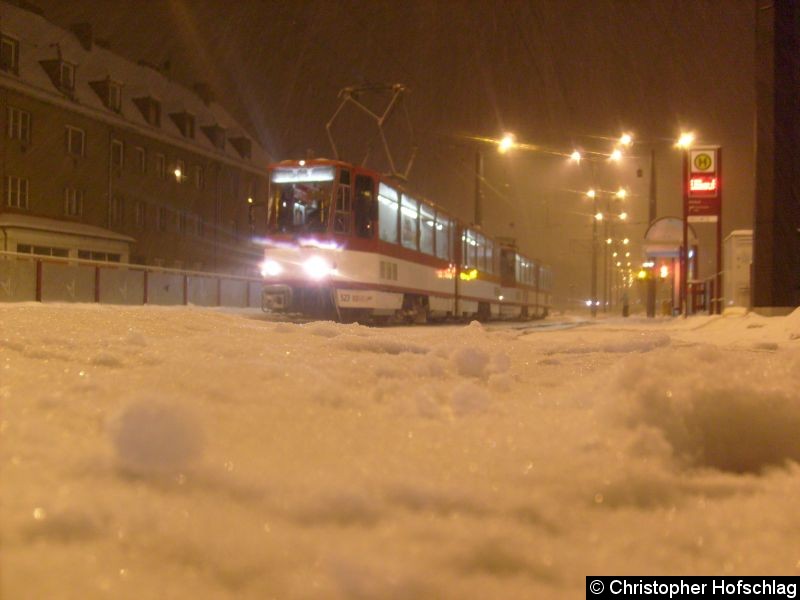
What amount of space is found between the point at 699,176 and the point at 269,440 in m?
20.7

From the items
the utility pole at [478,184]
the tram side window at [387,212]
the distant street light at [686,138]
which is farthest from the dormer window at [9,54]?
the distant street light at [686,138]

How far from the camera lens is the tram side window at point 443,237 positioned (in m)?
22.9

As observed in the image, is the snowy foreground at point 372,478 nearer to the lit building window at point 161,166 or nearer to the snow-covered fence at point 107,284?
the snow-covered fence at point 107,284

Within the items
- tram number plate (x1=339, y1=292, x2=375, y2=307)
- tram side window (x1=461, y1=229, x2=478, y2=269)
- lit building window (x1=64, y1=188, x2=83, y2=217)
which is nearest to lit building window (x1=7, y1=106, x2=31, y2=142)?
lit building window (x1=64, y1=188, x2=83, y2=217)

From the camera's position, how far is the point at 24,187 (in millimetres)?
33156

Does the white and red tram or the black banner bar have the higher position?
the white and red tram

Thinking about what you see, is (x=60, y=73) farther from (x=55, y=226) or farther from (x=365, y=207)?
(x=365, y=207)

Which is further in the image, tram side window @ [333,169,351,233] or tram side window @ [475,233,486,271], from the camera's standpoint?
tram side window @ [475,233,486,271]

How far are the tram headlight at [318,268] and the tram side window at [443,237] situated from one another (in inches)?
248

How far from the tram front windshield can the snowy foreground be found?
44.5 feet

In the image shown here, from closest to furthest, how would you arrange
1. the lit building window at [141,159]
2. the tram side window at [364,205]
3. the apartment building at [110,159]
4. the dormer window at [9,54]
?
the tram side window at [364,205], the dormer window at [9,54], the apartment building at [110,159], the lit building window at [141,159]

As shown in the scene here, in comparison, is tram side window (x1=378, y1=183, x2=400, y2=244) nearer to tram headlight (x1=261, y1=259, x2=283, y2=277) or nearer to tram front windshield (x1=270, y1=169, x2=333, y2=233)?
tram front windshield (x1=270, y1=169, x2=333, y2=233)

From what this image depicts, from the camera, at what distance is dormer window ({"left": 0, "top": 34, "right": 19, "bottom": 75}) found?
105 feet

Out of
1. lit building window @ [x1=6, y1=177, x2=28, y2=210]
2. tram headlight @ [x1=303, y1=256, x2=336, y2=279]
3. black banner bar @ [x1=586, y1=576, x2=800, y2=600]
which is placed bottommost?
black banner bar @ [x1=586, y1=576, x2=800, y2=600]
